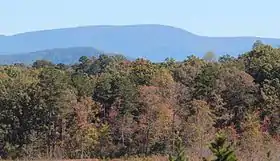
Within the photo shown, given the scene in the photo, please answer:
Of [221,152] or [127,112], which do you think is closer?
[221,152]

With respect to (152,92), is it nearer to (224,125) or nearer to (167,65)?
(224,125)

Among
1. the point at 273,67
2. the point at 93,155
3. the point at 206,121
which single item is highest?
the point at 273,67

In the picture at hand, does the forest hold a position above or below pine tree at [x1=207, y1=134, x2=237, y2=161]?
below

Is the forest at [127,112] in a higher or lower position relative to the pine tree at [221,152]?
lower

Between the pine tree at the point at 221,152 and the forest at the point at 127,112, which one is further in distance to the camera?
the forest at the point at 127,112

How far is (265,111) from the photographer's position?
4300 cm

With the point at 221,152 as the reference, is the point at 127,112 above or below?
below

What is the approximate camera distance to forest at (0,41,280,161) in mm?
41156

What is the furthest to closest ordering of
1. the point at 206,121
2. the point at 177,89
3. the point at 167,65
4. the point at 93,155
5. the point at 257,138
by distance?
Result: the point at 167,65
the point at 177,89
the point at 93,155
the point at 206,121
the point at 257,138

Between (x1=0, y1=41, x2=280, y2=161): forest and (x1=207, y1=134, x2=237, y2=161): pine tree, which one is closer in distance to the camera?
(x1=207, y1=134, x2=237, y2=161): pine tree

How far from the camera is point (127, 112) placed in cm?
4259

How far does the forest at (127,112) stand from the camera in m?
41.2

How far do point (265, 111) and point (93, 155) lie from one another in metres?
12.2

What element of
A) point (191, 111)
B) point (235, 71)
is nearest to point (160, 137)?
point (191, 111)
